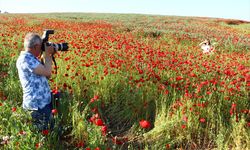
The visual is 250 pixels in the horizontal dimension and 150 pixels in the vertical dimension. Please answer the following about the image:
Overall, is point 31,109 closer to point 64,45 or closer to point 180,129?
point 64,45

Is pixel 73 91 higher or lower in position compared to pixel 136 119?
higher

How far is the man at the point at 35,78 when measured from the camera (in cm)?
426

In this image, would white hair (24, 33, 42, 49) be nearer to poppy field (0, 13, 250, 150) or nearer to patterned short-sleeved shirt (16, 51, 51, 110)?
patterned short-sleeved shirt (16, 51, 51, 110)

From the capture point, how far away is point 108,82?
616cm

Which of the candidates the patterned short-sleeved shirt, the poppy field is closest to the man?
the patterned short-sleeved shirt

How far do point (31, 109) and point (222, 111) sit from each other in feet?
9.45

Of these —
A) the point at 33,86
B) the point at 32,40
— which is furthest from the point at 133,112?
the point at 32,40

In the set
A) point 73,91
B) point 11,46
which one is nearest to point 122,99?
point 73,91

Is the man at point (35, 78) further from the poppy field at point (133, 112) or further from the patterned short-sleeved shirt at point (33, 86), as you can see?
the poppy field at point (133, 112)

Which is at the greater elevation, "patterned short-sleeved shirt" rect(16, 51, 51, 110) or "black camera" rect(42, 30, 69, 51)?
"black camera" rect(42, 30, 69, 51)

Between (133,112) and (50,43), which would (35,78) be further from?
(133,112)

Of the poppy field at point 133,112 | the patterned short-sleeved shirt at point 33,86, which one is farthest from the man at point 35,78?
the poppy field at point 133,112

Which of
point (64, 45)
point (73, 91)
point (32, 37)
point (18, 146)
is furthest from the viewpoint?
point (73, 91)

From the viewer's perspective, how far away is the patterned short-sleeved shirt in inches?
171
